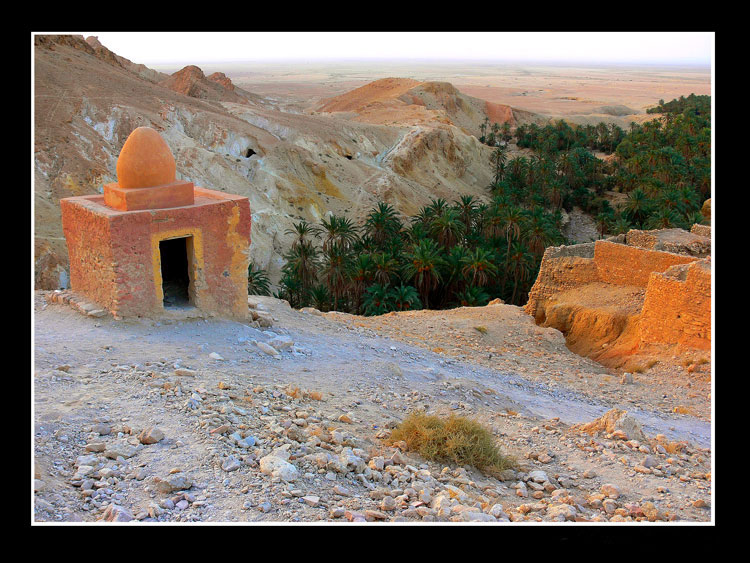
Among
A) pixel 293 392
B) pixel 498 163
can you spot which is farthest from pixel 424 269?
pixel 498 163

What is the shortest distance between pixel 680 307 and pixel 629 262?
2.46m

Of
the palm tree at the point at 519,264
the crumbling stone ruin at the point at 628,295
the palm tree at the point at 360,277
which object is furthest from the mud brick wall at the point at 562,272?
the palm tree at the point at 519,264

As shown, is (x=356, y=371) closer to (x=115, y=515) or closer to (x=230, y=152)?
(x=115, y=515)

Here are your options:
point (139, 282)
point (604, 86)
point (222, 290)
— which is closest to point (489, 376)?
point (222, 290)

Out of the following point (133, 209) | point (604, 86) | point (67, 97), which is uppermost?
point (604, 86)

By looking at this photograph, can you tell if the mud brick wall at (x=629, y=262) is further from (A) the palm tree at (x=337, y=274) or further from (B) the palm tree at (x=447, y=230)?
(B) the palm tree at (x=447, y=230)

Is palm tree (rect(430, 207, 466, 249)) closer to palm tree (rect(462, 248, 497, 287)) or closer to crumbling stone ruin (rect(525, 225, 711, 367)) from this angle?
palm tree (rect(462, 248, 497, 287))

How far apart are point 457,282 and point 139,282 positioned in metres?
15.1

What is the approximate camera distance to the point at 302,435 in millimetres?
5797

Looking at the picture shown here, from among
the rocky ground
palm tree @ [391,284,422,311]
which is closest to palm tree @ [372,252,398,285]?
palm tree @ [391,284,422,311]

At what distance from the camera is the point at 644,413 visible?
8.96 meters

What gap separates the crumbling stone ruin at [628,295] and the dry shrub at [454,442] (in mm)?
6750

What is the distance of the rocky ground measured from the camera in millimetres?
4625
